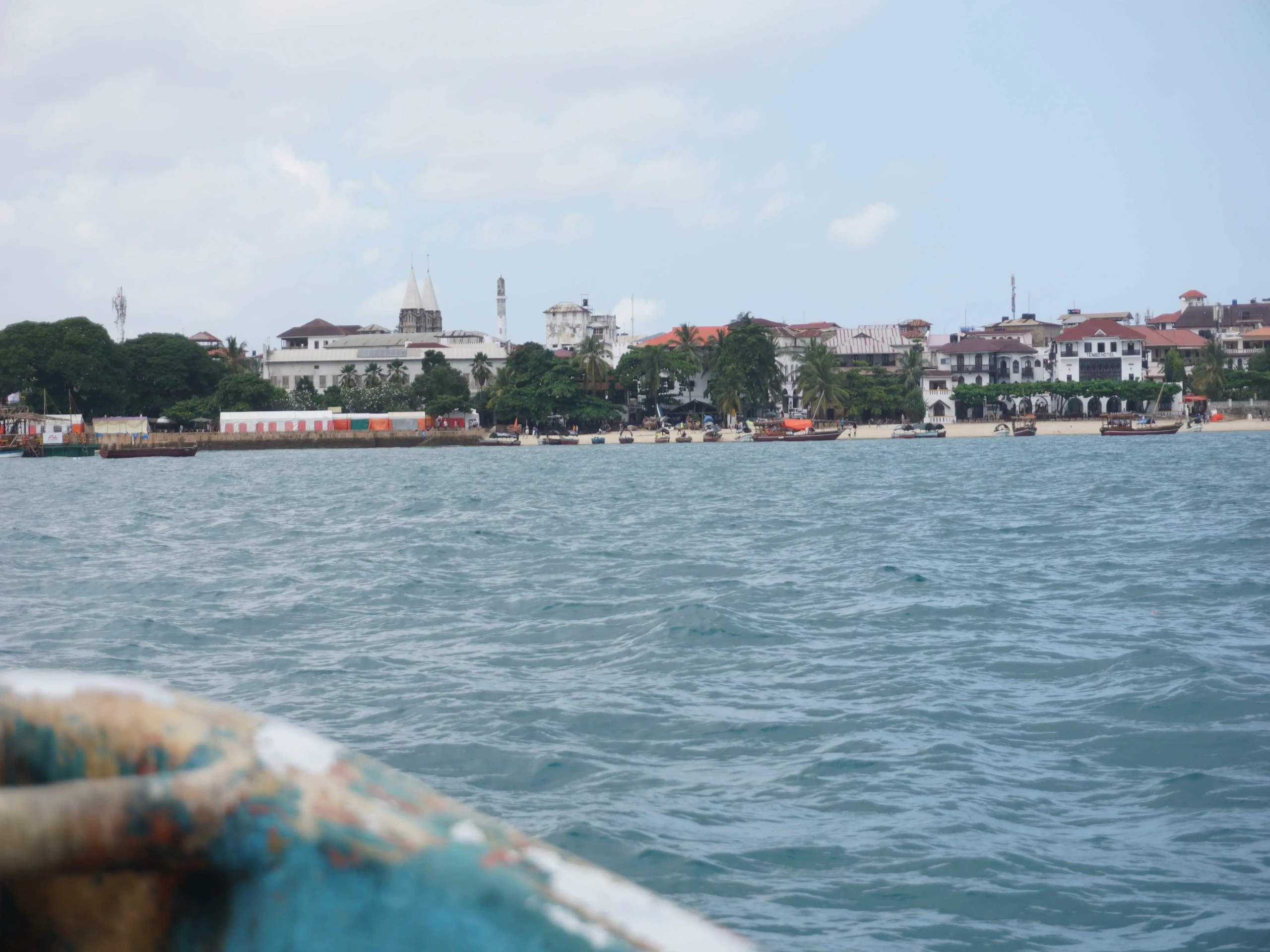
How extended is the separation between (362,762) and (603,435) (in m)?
84.6

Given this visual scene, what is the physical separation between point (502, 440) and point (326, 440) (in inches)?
500

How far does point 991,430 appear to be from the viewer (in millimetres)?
84125

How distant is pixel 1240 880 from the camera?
18.5 feet

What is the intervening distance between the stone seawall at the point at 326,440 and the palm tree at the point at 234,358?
12634 millimetres

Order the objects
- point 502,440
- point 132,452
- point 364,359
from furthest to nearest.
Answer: point 364,359 < point 502,440 < point 132,452

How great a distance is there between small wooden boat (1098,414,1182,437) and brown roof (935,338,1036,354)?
1157 cm

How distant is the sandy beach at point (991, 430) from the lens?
270ft

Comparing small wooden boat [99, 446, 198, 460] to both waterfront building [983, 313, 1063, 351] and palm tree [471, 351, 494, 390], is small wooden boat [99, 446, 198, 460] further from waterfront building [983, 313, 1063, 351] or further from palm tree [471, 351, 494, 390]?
waterfront building [983, 313, 1063, 351]

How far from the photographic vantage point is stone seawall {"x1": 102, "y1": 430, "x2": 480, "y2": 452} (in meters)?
82.8

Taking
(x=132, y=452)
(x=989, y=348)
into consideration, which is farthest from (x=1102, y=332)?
(x=132, y=452)

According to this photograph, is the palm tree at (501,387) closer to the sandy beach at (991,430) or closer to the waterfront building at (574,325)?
the sandy beach at (991,430)

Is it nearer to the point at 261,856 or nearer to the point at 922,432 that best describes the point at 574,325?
the point at 922,432

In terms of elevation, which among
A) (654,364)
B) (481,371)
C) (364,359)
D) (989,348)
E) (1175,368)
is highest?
(364,359)

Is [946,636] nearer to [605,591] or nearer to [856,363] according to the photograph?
[605,591]
